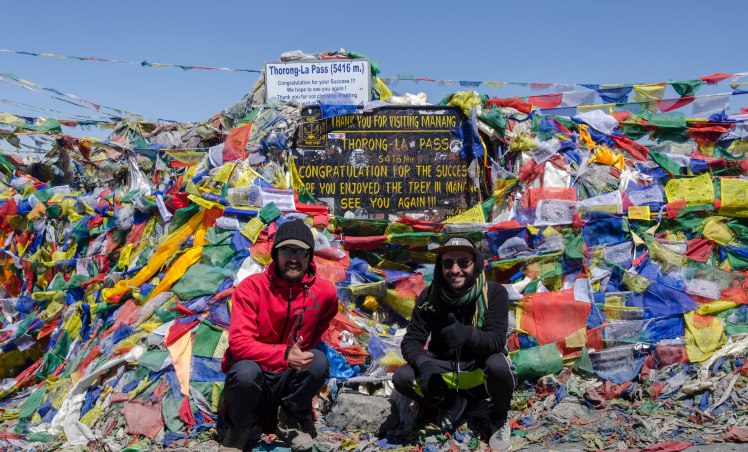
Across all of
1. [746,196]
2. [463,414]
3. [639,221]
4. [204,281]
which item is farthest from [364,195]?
[746,196]

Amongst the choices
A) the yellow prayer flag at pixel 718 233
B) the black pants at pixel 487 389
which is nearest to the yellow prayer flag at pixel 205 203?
the black pants at pixel 487 389

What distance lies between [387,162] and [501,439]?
13.0 feet

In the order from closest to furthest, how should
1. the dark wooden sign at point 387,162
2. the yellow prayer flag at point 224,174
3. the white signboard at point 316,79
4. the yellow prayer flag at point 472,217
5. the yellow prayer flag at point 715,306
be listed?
the yellow prayer flag at point 715,306
the yellow prayer flag at point 224,174
the yellow prayer flag at point 472,217
the dark wooden sign at point 387,162
the white signboard at point 316,79

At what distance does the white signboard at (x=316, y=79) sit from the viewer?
813 centimetres

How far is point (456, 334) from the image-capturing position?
14.3 ft

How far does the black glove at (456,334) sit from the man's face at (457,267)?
0.29m

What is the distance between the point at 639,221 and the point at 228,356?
450 centimetres

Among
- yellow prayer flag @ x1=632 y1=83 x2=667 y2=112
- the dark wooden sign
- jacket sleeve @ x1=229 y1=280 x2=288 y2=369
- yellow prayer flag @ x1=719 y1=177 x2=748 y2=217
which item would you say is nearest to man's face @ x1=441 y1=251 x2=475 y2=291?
jacket sleeve @ x1=229 y1=280 x2=288 y2=369

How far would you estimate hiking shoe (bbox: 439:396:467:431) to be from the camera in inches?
185

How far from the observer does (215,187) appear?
7070 millimetres

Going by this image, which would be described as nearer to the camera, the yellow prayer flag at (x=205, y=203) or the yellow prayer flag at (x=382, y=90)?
the yellow prayer flag at (x=205, y=203)

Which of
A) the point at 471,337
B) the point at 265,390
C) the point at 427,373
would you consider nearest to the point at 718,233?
the point at 471,337

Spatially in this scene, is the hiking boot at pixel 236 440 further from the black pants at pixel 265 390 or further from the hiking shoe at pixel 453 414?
the hiking shoe at pixel 453 414

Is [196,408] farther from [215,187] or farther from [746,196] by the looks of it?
[746,196]
